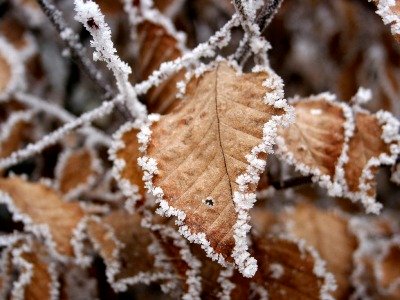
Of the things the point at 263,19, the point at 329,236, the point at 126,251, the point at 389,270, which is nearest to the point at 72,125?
the point at 126,251

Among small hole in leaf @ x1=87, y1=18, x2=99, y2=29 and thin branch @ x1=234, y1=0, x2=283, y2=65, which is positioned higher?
thin branch @ x1=234, y1=0, x2=283, y2=65

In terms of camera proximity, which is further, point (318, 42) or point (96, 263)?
point (318, 42)

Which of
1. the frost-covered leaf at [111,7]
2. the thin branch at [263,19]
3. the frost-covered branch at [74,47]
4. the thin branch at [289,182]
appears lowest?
the thin branch at [289,182]

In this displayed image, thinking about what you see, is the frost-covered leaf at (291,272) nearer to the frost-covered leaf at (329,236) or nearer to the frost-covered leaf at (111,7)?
the frost-covered leaf at (329,236)

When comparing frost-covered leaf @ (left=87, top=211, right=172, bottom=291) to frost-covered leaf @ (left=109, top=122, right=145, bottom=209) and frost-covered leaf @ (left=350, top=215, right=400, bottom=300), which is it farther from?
frost-covered leaf @ (left=350, top=215, right=400, bottom=300)

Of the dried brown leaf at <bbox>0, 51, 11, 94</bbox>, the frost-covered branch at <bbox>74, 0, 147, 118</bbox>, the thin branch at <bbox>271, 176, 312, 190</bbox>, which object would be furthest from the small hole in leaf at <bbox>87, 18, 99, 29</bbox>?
the dried brown leaf at <bbox>0, 51, 11, 94</bbox>

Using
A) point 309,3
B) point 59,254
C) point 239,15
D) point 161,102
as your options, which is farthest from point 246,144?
point 309,3

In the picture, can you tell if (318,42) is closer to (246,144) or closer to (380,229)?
(380,229)

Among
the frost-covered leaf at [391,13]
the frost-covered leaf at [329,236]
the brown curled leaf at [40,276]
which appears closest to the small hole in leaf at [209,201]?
the frost-covered leaf at [391,13]
